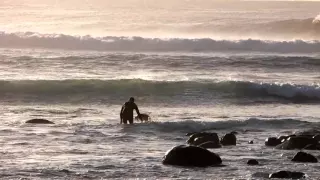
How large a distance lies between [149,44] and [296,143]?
133 feet

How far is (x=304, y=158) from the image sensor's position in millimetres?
17156

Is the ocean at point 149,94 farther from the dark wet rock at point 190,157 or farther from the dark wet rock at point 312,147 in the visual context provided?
the dark wet rock at point 312,147

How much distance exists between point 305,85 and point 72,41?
2685cm

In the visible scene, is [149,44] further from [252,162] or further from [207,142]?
[252,162]

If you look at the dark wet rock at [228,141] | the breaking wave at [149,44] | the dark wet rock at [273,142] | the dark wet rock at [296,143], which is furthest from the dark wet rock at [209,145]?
the breaking wave at [149,44]

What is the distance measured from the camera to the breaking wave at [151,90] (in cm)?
3425

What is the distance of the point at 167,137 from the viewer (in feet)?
71.5

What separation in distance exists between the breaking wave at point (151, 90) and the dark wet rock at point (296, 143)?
14.2 m

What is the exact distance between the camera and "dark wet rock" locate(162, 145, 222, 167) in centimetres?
1661

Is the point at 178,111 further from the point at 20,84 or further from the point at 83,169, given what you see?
the point at 83,169

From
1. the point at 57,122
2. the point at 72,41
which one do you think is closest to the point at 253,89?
the point at 57,122

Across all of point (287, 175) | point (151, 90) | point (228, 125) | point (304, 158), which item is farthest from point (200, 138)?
point (151, 90)

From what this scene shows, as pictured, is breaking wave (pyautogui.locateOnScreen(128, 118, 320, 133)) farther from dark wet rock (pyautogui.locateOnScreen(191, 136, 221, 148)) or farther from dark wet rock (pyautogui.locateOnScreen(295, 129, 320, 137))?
dark wet rock (pyautogui.locateOnScreen(191, 136, 221, 148))

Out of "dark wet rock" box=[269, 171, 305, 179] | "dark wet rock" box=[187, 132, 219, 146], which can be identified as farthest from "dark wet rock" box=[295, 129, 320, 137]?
"dark wet rock" box=[269, 171, 305, 179]
